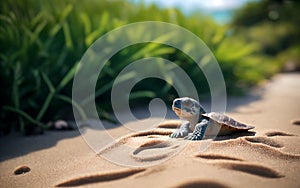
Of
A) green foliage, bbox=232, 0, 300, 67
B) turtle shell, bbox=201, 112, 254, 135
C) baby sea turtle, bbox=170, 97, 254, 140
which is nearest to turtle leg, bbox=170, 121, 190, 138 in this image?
baby sea turtle, bbox=170, 97, 254, 140

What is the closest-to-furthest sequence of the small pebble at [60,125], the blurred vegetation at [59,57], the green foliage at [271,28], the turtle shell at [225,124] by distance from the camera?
the turtle shell at [225,124]
the small pebble at [60,125]
the blurred vegetation at [59,57]
the green foliage at [271,28]

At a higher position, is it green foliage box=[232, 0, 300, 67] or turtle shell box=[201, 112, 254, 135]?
green foliage box=[232, 0, 300, 67]

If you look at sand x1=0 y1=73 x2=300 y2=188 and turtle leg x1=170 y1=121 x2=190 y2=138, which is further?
turtle leg x1=170 y1=121 x2=190 y2=138

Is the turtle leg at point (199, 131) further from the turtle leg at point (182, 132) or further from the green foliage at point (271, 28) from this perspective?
the green foliage at point (271, 28)

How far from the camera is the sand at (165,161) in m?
1.26

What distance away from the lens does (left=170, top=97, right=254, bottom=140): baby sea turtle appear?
5.19ft

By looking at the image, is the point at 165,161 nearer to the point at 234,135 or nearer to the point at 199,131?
the point at 199,131

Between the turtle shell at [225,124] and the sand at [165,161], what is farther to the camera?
the turtle shell at [225,124]

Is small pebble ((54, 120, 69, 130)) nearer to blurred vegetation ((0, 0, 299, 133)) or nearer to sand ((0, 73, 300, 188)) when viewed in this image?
blurred vegetation ((0, 0, 299, 133))

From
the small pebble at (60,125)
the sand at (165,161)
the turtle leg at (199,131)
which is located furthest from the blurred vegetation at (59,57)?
the turtle leg at (199,131)

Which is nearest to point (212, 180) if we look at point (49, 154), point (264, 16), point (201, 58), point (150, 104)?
point (49, 154)

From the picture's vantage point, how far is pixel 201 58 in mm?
3281

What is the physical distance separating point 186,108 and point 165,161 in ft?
1.08

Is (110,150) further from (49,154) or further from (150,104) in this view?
(150,104)
